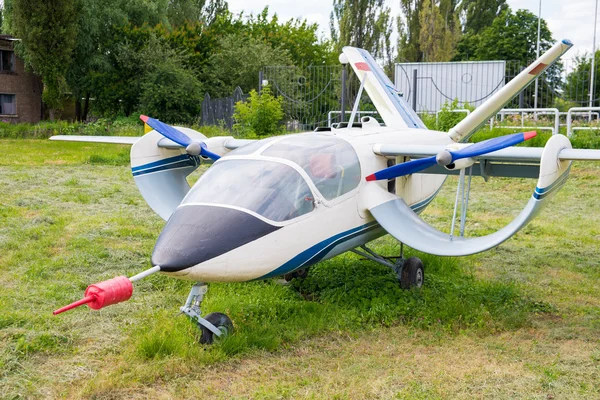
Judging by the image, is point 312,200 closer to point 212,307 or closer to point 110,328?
point 212,307

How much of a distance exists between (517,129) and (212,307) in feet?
45.3

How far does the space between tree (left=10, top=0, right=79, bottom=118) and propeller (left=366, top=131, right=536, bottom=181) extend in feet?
103

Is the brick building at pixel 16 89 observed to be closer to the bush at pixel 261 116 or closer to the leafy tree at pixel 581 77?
the bush at pixel 261 116

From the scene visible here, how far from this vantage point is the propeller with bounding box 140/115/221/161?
710 cm

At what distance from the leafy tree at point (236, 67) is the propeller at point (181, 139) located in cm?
3121

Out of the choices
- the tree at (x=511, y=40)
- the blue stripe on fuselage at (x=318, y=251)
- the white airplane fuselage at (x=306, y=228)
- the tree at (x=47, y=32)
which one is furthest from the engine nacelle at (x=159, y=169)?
the tree at (x=511, y=40)

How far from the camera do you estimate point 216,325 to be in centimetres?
554

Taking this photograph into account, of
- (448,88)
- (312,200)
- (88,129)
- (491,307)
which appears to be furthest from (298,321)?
(88,129)

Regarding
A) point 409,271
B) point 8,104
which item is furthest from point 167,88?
point 409,271

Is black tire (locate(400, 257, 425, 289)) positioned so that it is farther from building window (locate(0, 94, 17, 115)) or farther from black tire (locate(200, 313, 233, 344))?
building window (locate(0, 94, 17, 115))

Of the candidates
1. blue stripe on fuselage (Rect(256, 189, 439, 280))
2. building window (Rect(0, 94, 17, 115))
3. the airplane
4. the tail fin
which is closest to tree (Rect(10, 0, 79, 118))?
building window (Rect(0, 94, 17, 115))

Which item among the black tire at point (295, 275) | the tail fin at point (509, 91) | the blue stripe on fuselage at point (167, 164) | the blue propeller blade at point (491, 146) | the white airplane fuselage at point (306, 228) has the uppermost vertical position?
the tail fin at point (509, 91)

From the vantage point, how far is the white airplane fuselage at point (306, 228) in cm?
498

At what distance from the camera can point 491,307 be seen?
22.3 ft
